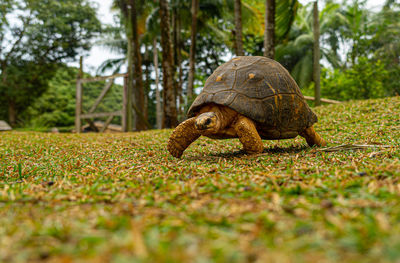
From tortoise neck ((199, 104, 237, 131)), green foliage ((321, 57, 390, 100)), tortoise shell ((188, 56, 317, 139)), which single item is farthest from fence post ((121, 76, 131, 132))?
green foliage ((321, 57, 390, 100))

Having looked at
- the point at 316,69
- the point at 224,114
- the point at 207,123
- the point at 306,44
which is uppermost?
the point at 306,44

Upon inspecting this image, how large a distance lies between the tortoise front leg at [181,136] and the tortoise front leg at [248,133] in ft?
2.09

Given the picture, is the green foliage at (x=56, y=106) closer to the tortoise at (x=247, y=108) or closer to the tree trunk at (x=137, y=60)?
the tree trunk at (x=137, y=60)

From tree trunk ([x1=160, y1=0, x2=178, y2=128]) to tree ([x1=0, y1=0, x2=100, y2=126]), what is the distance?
1485cm

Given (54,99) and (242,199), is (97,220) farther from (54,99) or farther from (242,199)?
(54,99)

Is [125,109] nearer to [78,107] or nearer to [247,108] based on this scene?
[78,107]

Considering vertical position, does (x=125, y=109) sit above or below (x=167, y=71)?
below

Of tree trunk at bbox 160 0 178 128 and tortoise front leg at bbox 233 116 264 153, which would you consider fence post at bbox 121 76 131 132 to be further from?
tortoise front leg at bbox 233 116 264 153

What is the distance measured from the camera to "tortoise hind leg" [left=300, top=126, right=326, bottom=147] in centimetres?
476

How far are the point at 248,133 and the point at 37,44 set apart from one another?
913 inches

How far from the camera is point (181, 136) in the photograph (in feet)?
14.0

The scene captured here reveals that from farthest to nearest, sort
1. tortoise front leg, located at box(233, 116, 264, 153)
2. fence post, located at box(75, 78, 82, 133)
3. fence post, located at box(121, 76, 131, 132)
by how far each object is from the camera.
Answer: fence post, located at box(75, 78, 82, 133), fence post, located at box(121, 76, 131, 132), tortoise front leg, located at box(233, 116, 264, 153)

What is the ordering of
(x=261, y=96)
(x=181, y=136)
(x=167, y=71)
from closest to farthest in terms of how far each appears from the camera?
(x=261, y=96) < (x=181, y=136) < (x=167, y=71)

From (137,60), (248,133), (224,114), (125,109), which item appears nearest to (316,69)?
(125,109)
